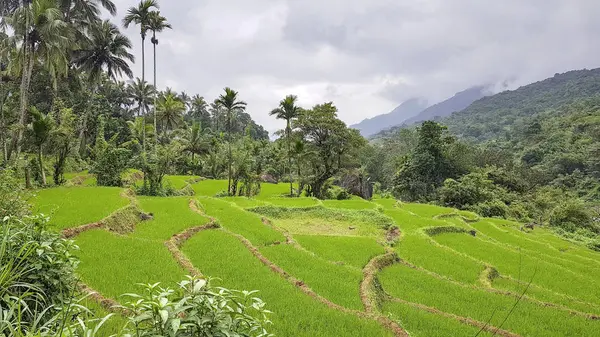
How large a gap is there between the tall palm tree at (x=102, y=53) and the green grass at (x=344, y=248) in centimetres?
2490

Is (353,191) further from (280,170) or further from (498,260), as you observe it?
(498,260)

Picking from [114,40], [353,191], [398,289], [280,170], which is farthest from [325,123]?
[398,289]

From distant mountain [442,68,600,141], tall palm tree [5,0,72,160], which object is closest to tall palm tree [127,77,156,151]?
tall palm tree [5,0,72,160]

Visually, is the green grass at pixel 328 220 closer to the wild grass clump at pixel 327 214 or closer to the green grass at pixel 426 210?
the wild grass clump at pixel 327 214

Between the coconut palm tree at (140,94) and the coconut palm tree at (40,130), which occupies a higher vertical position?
the coconut palm tree at (140,94)

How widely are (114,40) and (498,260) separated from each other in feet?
107

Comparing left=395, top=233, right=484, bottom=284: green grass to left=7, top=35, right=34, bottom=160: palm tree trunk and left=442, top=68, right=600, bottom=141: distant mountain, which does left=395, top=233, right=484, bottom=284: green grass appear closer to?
left=7, top=35, right=34, bottom=160: palm tree trunk

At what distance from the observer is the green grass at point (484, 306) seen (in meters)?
8.47

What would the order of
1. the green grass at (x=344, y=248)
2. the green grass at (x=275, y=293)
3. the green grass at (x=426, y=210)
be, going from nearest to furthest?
1. the green grass at (x=275, y=293)
2. the green grass at (x=344, y=248)
3. the green grass at (x=426, y=210)

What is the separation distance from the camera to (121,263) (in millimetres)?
8922

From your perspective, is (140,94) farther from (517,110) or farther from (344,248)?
(517,110)

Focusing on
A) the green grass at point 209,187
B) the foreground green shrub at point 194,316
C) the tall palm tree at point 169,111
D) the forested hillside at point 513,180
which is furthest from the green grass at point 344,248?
the tall palm tree at point 169,111

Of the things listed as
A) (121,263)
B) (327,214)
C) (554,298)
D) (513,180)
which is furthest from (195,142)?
(554,298)

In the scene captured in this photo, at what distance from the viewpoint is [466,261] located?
14242mm
